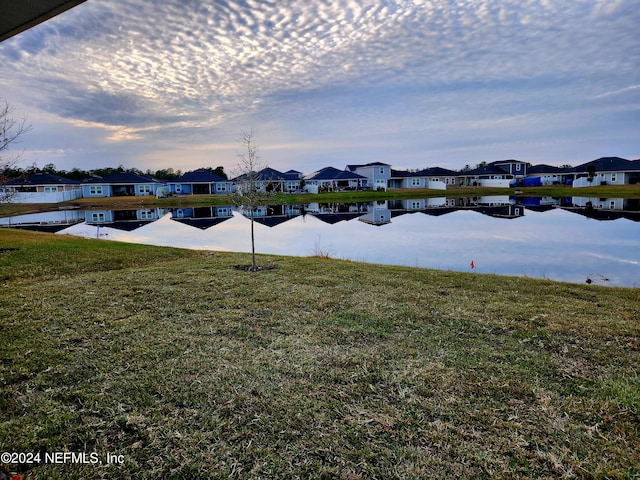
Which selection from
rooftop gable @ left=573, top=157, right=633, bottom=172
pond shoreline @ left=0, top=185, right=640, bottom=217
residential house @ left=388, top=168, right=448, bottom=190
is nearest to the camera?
pond shoreline @ left=0, top=185, right=640, bottom=217

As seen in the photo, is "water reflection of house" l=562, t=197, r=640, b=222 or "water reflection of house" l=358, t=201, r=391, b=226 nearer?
"water reflection of house" l=562, t=197, r=640, b=222

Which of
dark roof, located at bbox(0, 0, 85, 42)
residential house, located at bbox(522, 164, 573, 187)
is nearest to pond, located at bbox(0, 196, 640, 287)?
dark roof, located at bbox(0, 0, 85, 42)

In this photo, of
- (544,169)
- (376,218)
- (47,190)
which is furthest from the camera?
(544,169)

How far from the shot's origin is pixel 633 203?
35188 millimetres

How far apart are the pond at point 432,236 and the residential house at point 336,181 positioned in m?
20.5

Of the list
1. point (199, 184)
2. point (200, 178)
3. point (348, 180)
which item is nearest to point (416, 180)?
point (348, 180)

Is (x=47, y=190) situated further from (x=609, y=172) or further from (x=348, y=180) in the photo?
(x=609, y=172)

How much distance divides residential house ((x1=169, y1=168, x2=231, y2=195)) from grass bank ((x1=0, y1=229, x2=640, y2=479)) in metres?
50.4

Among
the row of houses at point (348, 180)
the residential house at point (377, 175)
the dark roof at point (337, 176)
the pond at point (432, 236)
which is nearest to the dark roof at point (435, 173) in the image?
the row of houses at point (348, 180)

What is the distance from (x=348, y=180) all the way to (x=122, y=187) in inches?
1316

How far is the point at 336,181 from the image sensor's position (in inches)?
2270

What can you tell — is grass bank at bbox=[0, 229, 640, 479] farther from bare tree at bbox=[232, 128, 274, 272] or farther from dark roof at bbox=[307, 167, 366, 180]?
dark roof at bbox=[307, 167, 366, 180]

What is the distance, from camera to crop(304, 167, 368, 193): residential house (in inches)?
2248

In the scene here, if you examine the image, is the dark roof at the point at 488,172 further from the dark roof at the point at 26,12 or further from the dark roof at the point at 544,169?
the dark roof at the point at 26,12
